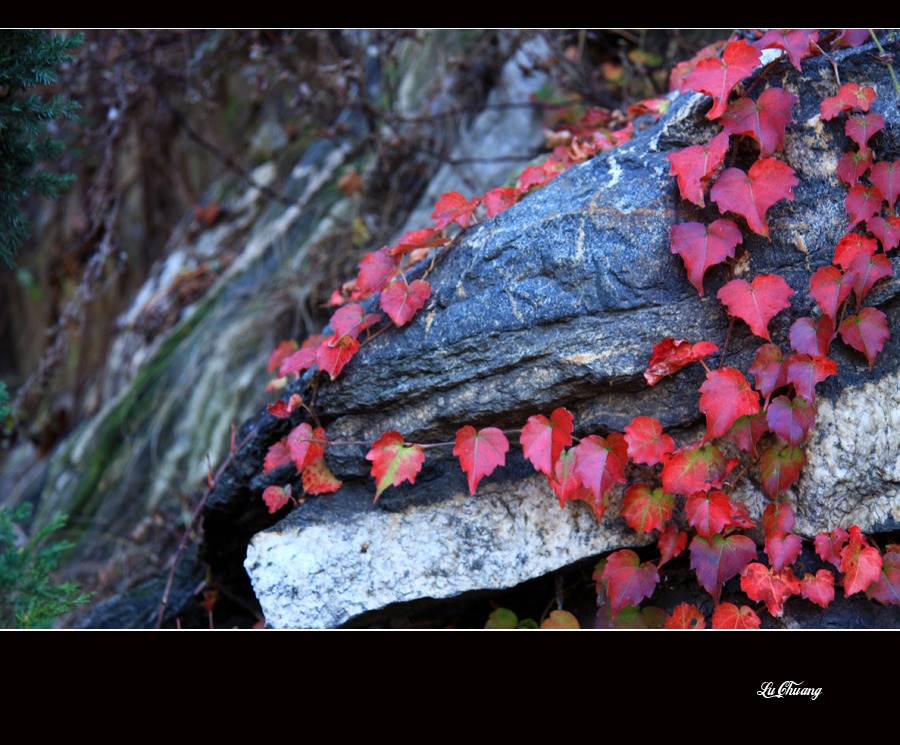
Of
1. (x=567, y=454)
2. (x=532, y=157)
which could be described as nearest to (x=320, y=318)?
(x=532, y=157)

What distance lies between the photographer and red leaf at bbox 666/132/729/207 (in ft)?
5.29

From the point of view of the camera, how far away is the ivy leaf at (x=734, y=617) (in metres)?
1.53

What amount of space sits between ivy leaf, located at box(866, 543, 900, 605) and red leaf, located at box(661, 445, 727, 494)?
1.19 ft

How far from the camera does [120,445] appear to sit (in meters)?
3.29

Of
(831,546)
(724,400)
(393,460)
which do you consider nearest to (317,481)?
(393,460)

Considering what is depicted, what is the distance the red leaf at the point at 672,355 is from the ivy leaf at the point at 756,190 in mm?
277

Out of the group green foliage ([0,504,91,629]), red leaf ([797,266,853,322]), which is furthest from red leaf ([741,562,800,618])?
green foliage ([0,504,91,629])

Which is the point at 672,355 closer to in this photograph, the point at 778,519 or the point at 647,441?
the point at 647,441

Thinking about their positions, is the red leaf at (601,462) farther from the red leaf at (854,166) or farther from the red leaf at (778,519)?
the red leaf at (854,166)

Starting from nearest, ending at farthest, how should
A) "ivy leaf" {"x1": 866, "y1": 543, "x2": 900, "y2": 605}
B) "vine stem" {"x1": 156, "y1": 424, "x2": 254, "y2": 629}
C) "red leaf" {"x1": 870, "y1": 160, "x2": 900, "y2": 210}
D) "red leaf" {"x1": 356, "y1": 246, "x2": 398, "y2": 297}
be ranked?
"ivy leaf" {"x1": 866, "y1": 543, "x2": 900, "y2": 605}
"red leaf" {"x1": 870, "y1": 160, "x2": 900, "y2": 210}
"red leaf" {"x1": 356, "y1": 246, "x2": 398, "y2": 297}
"vine stem" {"x1": 156, "y1": 424, "x2": 254, "y2": 629}

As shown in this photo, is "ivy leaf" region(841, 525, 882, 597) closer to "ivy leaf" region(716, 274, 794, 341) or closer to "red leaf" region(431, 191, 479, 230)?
"ivy leaf" region(716, 274, 794, 341)

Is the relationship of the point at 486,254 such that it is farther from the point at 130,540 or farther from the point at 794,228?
the point at 130,540

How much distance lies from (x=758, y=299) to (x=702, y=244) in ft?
0.55

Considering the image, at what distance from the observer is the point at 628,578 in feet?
5.22
